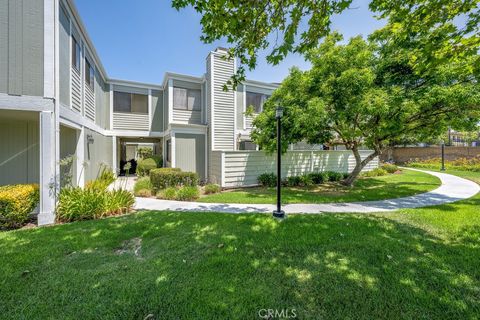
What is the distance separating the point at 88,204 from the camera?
585cm

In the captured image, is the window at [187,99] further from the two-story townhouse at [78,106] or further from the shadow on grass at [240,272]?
the shadow on grass at [240,272]

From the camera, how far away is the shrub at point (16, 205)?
16.4 ft

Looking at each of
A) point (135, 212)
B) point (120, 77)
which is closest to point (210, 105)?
point (120, 77)

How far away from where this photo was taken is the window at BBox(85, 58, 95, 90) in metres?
9.19

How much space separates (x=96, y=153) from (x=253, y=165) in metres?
7.98

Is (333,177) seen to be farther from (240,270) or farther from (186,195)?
(240,270)

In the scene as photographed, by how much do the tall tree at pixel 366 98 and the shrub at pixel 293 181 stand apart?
2.18 meters

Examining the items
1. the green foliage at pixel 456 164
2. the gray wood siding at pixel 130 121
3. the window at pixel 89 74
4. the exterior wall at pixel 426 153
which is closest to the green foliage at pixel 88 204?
the window at pixel 89 74

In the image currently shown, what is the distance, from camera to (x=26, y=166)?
6762 millimetres

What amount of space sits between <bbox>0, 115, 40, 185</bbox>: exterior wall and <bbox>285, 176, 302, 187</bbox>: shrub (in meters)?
9.73

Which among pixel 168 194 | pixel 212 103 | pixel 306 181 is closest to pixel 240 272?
pixel 168 194

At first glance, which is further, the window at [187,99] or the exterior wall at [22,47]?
the window at [187,99]

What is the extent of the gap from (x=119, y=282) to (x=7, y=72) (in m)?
5.66

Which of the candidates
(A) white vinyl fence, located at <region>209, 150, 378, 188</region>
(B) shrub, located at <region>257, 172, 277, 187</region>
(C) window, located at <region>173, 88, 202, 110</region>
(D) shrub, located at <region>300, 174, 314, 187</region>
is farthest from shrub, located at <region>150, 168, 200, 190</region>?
(D) shrub, located at <region>300, 174, 314, 187</region>
